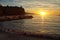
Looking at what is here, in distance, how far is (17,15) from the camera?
61.4 m

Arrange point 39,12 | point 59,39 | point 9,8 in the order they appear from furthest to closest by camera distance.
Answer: point 39,12 < point 9,8 < point 59,39

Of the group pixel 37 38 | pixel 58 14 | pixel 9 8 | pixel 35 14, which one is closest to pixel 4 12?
pixel 9 8

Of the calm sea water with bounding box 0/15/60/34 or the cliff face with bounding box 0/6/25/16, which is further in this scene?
the cliff face with bounding box 0/6/25/16

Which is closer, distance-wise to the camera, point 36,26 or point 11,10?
point 36,26

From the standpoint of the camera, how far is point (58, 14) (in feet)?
256

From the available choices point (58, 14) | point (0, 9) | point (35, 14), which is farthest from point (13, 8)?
point (58, 14)

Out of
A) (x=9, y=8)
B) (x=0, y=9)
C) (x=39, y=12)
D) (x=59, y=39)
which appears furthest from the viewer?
(x=39, y=12)

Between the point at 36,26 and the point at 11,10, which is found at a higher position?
the point at 11,10

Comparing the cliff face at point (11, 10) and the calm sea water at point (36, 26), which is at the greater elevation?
the cliff face at point (11, 10)

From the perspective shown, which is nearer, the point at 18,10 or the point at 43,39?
the point at 43,39

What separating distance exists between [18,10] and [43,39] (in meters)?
45.6

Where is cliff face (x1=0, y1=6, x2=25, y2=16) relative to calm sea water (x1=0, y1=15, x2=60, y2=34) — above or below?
above

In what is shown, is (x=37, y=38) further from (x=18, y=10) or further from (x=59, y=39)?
(x=18, y=10)

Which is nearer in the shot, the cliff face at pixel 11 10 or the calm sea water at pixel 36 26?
the calm sea water at pixel 36 26
